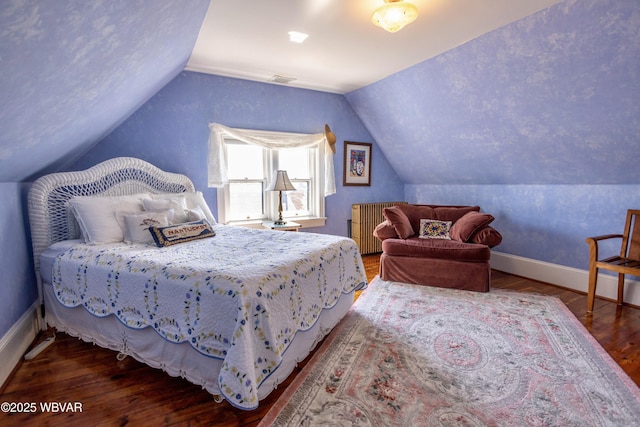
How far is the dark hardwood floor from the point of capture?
1.62m

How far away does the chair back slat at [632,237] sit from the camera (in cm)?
296

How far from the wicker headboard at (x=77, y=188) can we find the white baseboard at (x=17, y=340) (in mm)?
292

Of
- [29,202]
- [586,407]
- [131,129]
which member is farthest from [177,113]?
[586,407]

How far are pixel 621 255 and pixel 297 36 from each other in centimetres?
368

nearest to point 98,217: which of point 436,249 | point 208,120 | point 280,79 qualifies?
point 208,120

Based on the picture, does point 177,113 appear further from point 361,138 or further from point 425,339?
point 425,339

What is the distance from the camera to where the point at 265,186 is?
4.36m

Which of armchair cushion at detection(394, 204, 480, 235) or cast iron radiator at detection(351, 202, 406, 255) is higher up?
armchair cushion at detection(394, 204, 480, 235)

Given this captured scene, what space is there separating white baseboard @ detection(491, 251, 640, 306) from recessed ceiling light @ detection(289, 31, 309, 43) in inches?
142

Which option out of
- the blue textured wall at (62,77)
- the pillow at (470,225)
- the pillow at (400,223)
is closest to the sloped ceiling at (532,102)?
the pillow at (470,225)

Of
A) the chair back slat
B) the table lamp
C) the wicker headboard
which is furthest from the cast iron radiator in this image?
the chair back slat

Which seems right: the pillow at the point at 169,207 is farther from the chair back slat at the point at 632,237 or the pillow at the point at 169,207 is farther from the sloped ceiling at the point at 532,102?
the chair back slat at the point at 632,237

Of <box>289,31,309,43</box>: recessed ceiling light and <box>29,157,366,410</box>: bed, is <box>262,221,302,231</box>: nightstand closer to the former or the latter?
<box>29,157,366,410</box>: bed

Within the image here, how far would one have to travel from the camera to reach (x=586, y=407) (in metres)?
1.70
